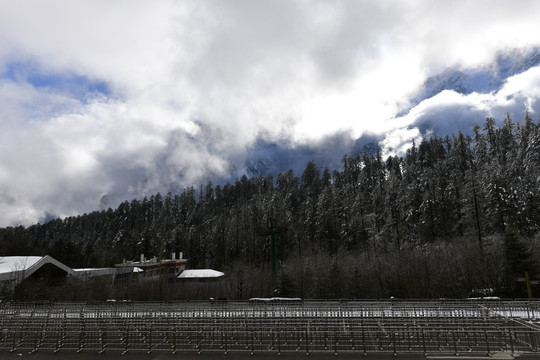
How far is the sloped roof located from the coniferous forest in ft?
90.5

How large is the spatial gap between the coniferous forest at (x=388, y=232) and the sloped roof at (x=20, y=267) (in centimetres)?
2759

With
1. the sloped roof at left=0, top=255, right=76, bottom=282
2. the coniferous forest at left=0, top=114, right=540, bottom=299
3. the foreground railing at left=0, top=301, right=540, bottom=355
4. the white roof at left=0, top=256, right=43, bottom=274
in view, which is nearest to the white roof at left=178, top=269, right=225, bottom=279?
the coniferous forest at left=0, top=114, right=540, bottom=299

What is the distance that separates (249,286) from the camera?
48844 millimetres

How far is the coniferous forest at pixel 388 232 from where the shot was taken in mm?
41531

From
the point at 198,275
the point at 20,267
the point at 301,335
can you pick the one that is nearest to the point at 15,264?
the point at 20,267

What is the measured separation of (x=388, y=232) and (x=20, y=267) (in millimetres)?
63197

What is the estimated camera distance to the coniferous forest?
4153 cm

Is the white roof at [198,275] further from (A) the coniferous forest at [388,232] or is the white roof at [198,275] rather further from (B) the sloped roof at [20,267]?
(B) the sloped roof at [20,267]

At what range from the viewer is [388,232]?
2613 inches

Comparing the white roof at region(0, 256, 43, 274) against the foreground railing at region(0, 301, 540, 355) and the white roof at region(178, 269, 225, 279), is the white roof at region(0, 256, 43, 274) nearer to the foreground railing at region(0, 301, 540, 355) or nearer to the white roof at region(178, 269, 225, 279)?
the white roof at region(178, 269, 225, 279)

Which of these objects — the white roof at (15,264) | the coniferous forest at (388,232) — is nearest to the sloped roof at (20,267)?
the white roof at (15,264)

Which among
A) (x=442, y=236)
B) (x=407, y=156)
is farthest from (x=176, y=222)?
(x=442, y=236)

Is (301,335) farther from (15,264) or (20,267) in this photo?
(20,267)

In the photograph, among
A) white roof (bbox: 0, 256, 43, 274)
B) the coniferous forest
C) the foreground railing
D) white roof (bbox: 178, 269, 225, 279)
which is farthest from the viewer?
white roof (bbox: 178, 269, 225, 279)
